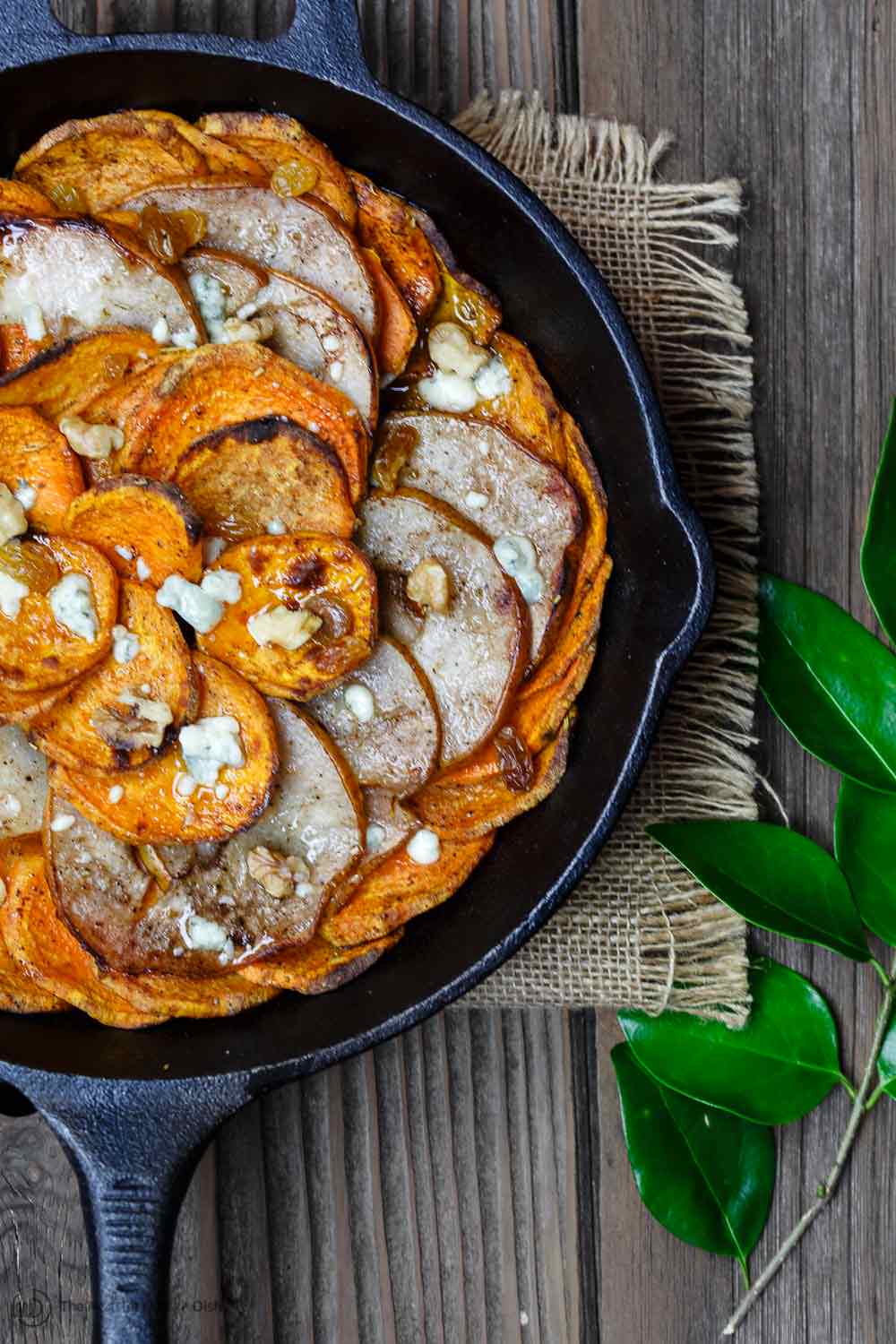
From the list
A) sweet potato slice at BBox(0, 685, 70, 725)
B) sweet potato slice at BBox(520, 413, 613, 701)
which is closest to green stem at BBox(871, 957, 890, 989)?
sweet potato slice at BBox(520, 413, 613, 701)

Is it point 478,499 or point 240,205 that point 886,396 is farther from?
point 240,205

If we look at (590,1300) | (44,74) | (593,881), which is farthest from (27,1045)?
(44,74)

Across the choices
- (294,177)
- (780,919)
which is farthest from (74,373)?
(780,919)

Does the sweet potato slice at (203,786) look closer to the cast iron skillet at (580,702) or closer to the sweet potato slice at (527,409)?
the cast iron skillet at (580,702)

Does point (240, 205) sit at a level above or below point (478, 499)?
above

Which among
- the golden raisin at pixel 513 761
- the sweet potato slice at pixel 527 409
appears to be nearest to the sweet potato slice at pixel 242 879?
the golden raisin at pixel 513 761

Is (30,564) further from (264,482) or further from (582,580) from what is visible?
(582,580)

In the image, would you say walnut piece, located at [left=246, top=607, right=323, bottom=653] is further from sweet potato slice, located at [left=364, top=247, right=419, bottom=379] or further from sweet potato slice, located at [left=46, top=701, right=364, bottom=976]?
sweet potato slice, located at [left=364, top=247, right=419, bottom=379]

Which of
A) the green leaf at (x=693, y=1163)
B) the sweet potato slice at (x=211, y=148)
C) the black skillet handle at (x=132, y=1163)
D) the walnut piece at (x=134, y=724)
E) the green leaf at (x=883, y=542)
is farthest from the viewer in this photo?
the green leaf at (x=693, y=1163)
